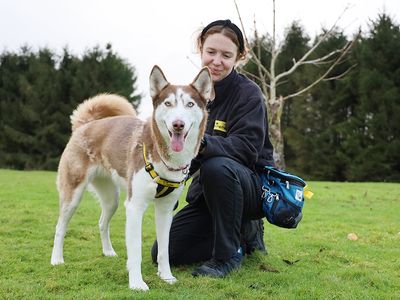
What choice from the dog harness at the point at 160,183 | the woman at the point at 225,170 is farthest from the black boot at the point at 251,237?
the dog harness at the point at 160,183

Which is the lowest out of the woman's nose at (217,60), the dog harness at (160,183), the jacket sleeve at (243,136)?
the dog harness at (160,183)

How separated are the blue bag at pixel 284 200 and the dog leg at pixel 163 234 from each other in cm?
72

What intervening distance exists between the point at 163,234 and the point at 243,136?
91 centimetres

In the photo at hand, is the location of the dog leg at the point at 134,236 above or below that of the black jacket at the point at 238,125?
below

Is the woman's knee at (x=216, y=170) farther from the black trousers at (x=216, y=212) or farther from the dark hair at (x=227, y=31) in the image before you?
the dark hair at (x=227, y=31)

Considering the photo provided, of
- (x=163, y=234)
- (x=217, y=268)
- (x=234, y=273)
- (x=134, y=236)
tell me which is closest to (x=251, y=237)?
(x=234, y=273)

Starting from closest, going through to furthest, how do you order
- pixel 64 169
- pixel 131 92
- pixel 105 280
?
1. pixel 105 280
2. pixel 64 169
3. pixel 131 92

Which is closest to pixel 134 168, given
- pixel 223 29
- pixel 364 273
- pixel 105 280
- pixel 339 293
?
pixel 105 280

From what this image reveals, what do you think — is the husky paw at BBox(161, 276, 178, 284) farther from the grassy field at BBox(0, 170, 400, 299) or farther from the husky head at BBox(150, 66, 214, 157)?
the husky head at BBox(150, 66, 214, 157)

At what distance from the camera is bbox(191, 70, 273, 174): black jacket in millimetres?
3395

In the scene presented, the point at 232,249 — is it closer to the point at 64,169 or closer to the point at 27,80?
the point at 64,169

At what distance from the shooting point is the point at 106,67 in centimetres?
2334

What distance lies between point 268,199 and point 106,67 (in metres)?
21.0

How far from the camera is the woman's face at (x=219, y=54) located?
360cm
